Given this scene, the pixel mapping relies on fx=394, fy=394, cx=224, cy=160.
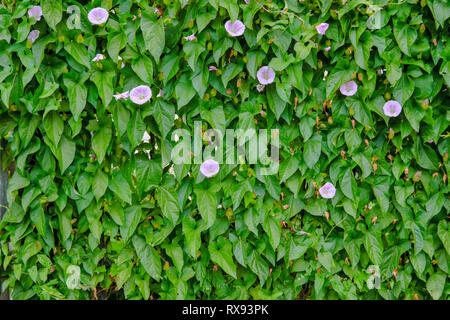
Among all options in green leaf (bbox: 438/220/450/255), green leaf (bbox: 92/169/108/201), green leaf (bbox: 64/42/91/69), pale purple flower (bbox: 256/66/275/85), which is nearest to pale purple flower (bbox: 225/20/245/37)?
pale purple flower (bbox: 256/66/275/85)

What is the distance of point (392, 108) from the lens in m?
1.72

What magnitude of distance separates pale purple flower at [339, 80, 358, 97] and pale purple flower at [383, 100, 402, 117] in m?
0.16

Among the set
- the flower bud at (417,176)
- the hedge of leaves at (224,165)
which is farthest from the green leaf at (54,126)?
the flower bud at (417,176)

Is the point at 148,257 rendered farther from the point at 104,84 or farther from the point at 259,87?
the point at 259,87

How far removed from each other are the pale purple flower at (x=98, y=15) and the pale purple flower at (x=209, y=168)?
72cm

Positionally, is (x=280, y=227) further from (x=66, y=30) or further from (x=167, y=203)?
(x=66, y=30)

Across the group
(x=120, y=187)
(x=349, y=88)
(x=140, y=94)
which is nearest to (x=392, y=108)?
(x=349, y=88)

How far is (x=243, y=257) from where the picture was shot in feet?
5.83

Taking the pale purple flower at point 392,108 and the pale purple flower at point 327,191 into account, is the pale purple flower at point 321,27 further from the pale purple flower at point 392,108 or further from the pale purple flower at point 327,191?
the pale purple flower at point 327,191

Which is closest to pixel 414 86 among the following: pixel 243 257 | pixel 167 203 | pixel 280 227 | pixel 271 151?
pixel 271 151

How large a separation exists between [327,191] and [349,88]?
46 centimetres

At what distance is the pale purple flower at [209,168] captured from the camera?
66.5 inches

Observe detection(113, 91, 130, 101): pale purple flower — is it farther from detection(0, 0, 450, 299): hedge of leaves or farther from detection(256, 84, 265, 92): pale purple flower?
detection(256, 84, 265, 92): pale purple flower

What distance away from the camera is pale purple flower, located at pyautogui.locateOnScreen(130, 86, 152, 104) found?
163cm
